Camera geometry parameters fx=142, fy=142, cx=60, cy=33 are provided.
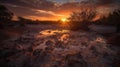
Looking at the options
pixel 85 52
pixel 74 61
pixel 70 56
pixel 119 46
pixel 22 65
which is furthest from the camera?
pixel 119 46

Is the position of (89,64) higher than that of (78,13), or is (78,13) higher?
(78,13)

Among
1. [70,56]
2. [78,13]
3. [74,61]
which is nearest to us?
[74,61]

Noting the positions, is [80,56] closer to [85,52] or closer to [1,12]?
[85,52]

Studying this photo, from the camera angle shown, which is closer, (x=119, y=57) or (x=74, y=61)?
(x=74, y=61)

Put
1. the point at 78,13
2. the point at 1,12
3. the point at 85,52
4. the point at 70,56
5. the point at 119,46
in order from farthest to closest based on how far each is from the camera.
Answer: the point at 78,13 < the point at 1,12 < the point at 119,46 < the point at 85,52 < the point at 70,56

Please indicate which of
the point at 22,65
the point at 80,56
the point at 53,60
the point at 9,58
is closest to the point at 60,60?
the point at 53,60

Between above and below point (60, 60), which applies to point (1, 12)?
above

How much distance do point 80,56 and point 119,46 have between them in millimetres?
3997

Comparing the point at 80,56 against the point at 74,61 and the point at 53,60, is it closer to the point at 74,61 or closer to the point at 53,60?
the point at 74,61

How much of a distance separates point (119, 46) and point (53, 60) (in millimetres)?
5754

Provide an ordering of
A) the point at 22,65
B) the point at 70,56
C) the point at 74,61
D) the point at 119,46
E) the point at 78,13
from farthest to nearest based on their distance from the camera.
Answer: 1. the point at 78,13
2. the point at 119,46
3. the point at 70,56
4. the point at 74,61
5. the point at 22,65

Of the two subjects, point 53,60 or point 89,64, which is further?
point 53,60

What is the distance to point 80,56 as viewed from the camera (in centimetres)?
869

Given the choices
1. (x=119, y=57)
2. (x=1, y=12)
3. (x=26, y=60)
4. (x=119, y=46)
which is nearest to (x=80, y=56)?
(x=119, y=57)
